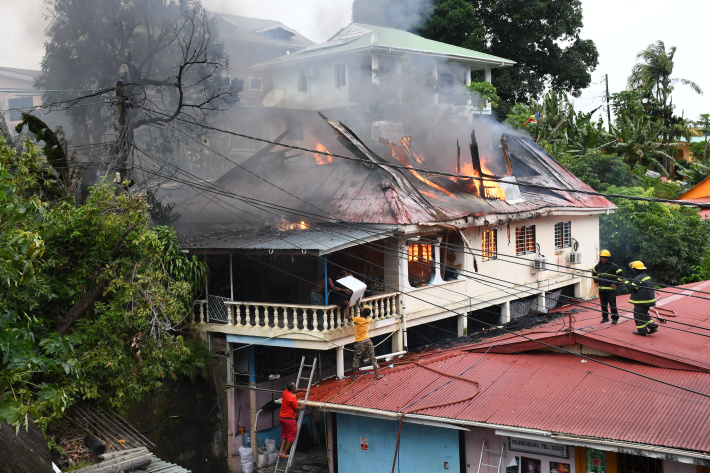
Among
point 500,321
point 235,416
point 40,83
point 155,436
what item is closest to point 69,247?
point 155,436

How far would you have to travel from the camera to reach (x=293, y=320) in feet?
52.6

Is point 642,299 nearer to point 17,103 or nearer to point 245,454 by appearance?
point 245,454

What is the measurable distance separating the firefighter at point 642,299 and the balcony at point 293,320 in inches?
228

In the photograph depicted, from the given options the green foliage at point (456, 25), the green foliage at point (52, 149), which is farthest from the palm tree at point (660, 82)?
the green foliage at point (52, 149)

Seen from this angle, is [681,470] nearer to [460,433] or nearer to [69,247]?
[460,433]

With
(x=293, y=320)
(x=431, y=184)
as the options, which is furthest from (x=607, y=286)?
(x=293, y=320)

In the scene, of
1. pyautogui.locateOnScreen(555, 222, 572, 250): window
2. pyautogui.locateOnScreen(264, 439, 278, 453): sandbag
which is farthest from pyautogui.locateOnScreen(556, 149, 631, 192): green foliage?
pyautogui.locateOnScreen(264, 439, 278, 453): sandbag

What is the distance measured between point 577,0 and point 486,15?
20.0ft

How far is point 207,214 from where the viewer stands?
2059 cm

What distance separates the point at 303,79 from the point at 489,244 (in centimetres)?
1219

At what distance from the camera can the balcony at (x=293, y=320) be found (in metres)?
15.9

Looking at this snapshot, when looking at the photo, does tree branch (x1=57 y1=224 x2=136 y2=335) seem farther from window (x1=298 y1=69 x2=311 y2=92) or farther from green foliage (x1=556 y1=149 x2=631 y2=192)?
green foliage (x1=556 y1=149 x2=631 y2=192)

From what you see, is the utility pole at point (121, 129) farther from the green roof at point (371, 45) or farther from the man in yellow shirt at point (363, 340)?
the green roof at point (371, 45)

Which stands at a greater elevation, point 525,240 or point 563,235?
point 525,240
